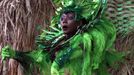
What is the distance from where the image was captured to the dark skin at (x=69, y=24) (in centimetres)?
106

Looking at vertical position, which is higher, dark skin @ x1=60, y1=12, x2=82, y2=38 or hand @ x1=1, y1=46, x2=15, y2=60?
dark skin @ x1=60, y1=12, x2=82, y2=38

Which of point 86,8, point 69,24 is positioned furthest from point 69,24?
point 86,8

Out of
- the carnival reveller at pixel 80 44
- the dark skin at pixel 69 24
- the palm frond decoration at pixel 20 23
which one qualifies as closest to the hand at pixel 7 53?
the carnival reveller at pixel 80 44

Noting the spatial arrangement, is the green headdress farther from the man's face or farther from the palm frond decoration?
the palm frond decoration

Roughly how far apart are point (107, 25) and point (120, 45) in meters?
A: 0.58

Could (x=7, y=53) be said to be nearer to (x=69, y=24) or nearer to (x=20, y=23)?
(x=69, y=24)

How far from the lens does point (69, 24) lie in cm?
106

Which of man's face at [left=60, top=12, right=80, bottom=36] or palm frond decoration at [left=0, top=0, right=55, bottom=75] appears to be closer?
man's face at [left=60, top=12, right=80, bottom=36]

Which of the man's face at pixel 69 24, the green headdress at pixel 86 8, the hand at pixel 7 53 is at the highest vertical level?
the green headdress at pixel 86 8

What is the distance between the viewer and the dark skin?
106 centimetres

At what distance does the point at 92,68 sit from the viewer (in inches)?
40.0

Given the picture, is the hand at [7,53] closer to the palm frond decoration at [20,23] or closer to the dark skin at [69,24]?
the dark skin at [69,24]

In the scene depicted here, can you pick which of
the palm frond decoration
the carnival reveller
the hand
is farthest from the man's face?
the palm frond decoration

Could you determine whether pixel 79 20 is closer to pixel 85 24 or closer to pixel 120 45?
pixel 85 24
